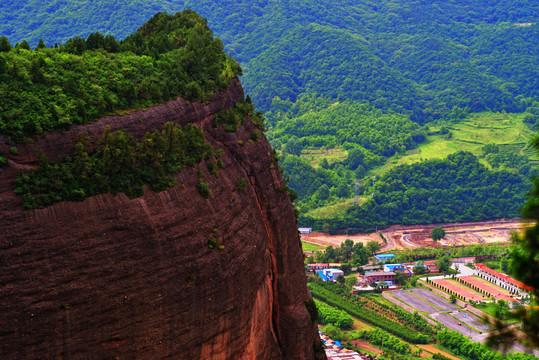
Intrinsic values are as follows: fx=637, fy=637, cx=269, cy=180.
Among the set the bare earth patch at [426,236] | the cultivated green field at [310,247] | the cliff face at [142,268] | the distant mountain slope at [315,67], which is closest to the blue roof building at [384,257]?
the bare earth patch at [426,236]

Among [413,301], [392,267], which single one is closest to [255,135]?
[413,301]

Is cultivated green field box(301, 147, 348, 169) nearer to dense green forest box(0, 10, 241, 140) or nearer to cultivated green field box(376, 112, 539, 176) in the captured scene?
cultivated green field box(376, 112, 539, 176)

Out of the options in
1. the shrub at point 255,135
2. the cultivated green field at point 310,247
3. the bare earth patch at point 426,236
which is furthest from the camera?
the bare earth patch at point 426,236

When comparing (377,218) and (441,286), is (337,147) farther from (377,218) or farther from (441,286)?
(441,286)

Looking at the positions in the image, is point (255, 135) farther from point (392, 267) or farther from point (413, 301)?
point (392, 267)

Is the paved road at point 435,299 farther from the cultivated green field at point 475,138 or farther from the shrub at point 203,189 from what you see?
the shrub at point 203,189

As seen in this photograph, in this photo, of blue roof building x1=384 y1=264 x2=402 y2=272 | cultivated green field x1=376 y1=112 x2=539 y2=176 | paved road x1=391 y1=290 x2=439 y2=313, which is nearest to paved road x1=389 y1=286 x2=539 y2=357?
paved road x1=391 y1=290 x2=439 y2=313
